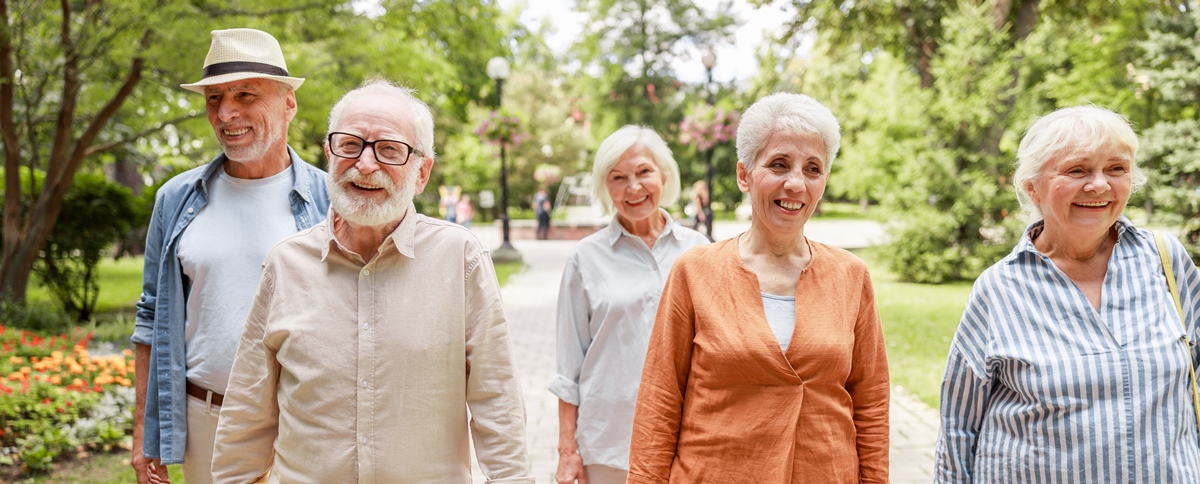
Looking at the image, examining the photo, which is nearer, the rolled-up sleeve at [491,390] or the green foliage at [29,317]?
the rolled-up sleeve at [491,390]

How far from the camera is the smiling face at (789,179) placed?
2.37 m

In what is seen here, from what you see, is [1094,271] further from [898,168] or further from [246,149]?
[898,168]

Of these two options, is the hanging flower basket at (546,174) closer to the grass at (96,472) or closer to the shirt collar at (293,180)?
the grass at (96,472)

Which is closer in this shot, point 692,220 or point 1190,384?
point 1190,384

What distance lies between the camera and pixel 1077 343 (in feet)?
7.41

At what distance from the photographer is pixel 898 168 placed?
17.3m

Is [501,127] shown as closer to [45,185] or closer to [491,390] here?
[45,185]

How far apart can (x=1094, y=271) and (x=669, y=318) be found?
3.90 feet

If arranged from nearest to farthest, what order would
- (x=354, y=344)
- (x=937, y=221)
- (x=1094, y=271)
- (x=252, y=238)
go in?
(x=354, y=344) < (x=1094, y=271) < (x=252, y=238) < (x=937, y=221)

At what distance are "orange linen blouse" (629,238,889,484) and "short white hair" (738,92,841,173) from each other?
304 mm

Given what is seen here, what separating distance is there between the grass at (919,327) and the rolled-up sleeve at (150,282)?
4.63 meters

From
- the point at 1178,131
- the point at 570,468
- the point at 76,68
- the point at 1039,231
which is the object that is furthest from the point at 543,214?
the point at 1039,231

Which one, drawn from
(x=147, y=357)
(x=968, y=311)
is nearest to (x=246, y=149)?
(x=147, y=357)

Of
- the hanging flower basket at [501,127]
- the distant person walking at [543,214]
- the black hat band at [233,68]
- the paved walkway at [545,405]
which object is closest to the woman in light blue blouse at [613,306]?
the paved walkway at [545,405]
